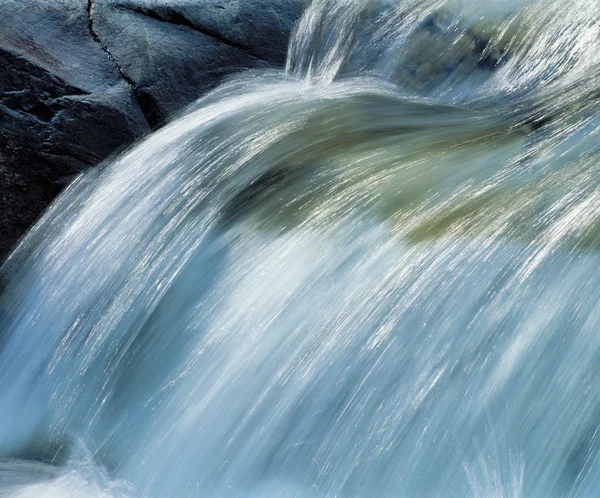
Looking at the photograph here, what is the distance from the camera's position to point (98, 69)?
14.2ft

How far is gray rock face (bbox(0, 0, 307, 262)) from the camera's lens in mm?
4090

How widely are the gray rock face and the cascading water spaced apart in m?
0.15

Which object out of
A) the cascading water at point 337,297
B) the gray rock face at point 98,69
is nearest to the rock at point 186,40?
the gray rock face at point 98,69

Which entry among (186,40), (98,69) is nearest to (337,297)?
(98,69)

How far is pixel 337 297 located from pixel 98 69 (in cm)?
209

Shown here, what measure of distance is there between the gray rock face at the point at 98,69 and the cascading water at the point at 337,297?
0.50ft

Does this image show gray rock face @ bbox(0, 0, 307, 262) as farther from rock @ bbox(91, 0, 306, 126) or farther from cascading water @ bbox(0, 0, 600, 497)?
cascading water @ bbox(0, 0, 600, 497)

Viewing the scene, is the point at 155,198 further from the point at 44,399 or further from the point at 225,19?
the point at 225,19

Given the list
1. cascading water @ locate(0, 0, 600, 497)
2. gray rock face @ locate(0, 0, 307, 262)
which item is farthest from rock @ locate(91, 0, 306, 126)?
cascading water @ locate(0, 0, 600, 497)

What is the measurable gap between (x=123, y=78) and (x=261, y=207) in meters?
1.33

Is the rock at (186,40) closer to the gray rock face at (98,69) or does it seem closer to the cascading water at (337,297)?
the gray rock face at (98,69)

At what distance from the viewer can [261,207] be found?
3.42m

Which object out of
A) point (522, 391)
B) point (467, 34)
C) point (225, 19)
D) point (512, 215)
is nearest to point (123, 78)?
point (225, 19)

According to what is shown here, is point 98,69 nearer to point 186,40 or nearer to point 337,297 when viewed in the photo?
point 186,40
